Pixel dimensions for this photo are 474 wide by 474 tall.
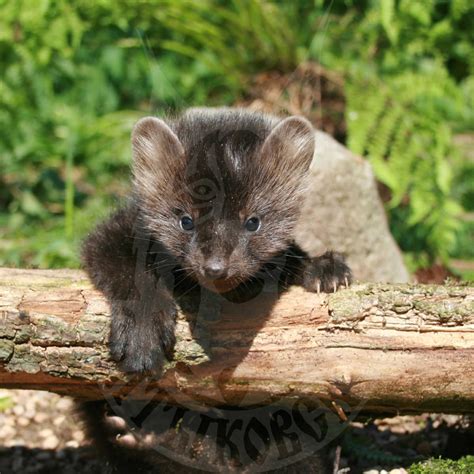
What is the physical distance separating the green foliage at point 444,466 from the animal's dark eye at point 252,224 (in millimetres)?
1866

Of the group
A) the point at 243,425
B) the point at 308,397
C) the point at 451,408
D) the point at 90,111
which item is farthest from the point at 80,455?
the point at 90,111

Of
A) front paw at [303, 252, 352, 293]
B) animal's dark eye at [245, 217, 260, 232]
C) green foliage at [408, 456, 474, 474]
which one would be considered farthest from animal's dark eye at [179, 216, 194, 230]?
green foliage at [408, 456, 474, 474]

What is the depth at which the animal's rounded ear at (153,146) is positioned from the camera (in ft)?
15.7

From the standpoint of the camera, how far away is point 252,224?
184 inches

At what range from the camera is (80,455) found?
5.54 meters

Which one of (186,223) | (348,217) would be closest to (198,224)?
(186,223)

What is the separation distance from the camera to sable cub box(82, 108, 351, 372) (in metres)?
4.39

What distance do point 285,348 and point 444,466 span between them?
1.33 metres

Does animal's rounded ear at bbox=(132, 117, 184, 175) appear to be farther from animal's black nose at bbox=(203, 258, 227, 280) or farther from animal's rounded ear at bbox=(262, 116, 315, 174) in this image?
animal's black nose at bbox=(203, 258, 227, 280)

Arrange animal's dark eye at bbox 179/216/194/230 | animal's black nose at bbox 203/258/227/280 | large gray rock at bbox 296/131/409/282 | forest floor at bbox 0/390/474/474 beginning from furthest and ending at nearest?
large gray rock at bbox 296/131/409/282
forest floor at bbox 0/390/474/474
animal's dark eye at bbox 179/216/194/230
animal's black nose at bbox 203/258/227/280

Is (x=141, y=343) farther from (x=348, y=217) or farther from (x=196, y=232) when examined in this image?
(x=348, y=217)

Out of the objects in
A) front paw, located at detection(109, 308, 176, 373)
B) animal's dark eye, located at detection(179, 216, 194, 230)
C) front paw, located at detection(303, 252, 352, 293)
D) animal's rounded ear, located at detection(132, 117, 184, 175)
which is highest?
animal's rounded ear, located at detection(132, 117, 184, 175)

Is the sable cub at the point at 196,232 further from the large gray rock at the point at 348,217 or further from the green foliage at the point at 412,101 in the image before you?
the green foliage at the point at 412,101

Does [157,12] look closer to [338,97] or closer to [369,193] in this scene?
[338,97]
